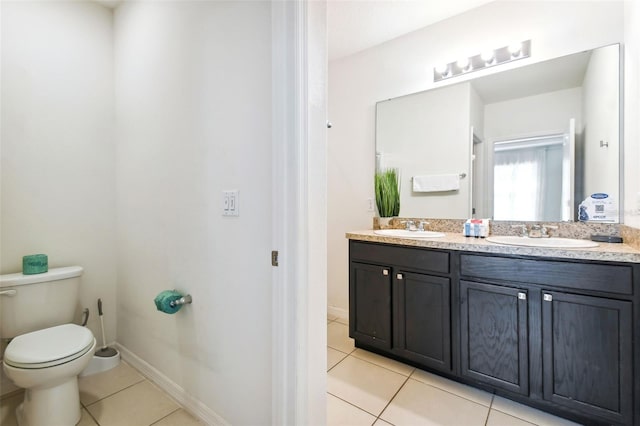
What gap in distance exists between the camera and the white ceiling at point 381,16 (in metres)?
2.00

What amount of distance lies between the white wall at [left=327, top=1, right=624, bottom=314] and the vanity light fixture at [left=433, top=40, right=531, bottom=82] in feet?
0.13

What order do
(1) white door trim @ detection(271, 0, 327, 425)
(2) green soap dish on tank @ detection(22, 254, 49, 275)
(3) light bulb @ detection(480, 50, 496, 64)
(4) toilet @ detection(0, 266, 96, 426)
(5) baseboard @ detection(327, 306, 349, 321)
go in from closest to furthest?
(1) white door trim @ detection(271, 0, 327, 425) < (4) toilet @ detection(0, 266, 96, 426) < (2) green soap dish on tank @ detection(22, 254, 49, 275) < (3) light bulb @ detection(480, 50, 496, 64) < (5) baseboard @ detection(327, 306, 349, 321)

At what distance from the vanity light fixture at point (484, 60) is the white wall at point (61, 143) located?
98.0 inches

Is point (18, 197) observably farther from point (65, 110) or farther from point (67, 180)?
point (65, 110)

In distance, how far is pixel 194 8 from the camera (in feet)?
4.58

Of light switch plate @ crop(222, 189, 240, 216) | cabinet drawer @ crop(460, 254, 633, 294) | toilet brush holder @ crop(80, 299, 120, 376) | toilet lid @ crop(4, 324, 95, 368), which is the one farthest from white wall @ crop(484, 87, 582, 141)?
toilet brush holder @ crop(80, 299, 120, 376)

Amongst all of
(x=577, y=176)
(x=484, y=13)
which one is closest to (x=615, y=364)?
(x=577, y=176)

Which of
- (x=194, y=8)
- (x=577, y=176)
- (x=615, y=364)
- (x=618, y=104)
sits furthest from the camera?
(x=577, y=176)

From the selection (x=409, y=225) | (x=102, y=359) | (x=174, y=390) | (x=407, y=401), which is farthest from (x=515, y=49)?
(x=102, y=359)

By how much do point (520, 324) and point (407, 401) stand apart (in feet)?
2.43

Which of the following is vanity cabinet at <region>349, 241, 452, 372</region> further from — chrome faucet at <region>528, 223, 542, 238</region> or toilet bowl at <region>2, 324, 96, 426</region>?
toilet bowl at <region>2, 324, 96, 426</region>

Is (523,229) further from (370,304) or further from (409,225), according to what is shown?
(370,304)

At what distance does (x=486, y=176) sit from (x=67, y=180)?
2.91 metres

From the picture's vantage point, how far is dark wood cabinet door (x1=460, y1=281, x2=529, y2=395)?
1446 mm
